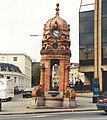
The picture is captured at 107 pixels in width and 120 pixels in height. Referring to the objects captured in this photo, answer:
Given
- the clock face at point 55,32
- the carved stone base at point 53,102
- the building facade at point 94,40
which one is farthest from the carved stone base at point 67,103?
the building facade at point 94,40

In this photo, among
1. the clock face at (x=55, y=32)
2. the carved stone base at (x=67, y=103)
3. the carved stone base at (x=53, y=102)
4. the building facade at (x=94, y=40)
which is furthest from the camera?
the building facade at (x=94, y=40)

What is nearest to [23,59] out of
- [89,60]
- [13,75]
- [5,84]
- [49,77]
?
[13,75]

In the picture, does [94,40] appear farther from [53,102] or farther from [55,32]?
[53,102]

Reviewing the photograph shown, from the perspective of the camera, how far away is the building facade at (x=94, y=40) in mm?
57156

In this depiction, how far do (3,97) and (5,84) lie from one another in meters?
2.19

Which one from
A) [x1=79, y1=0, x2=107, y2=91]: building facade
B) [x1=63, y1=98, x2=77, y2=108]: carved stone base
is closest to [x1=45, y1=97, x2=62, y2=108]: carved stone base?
[x1=63, y1=98, x2=77, y2=108]: carved stone base

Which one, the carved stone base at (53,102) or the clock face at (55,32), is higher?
the clock face at (55,32)

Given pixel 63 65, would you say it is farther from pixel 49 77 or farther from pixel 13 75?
pixel 13 75

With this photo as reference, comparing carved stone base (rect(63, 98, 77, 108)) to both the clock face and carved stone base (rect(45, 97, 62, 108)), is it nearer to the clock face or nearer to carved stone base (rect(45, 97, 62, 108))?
carved stone base (rect(45, 97, 62, 108))

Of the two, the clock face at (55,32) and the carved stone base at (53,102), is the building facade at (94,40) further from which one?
the carved stone base at (53,102)

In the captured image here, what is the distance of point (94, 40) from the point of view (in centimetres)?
5794

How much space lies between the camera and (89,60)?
194 ft

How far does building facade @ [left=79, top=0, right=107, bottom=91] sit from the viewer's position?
188 ft

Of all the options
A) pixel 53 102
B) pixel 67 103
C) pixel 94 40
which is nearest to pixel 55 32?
pixel 53 102
